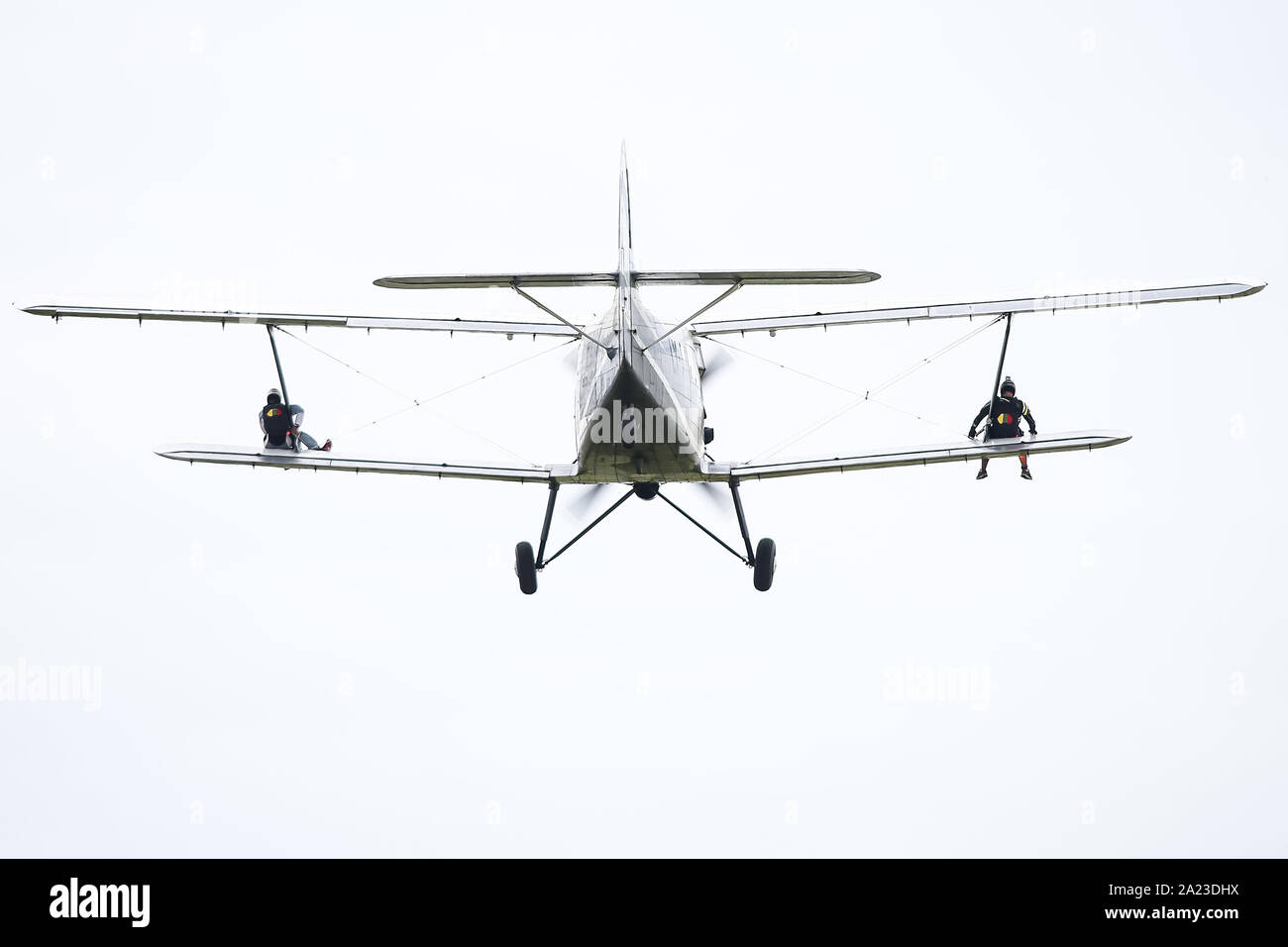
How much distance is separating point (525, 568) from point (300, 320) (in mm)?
4784

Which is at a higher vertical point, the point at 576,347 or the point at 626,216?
the point at 626,216

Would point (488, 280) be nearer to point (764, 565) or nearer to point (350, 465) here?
point (350, 465)

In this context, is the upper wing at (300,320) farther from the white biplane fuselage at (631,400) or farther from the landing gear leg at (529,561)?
the landing gear leg at (529,561)

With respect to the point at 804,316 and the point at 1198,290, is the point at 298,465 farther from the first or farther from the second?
the point at 1198,290

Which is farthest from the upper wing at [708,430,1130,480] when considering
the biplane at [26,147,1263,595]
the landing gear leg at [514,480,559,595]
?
the landing gear leg at [514,480,559,595]

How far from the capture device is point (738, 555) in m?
25.8

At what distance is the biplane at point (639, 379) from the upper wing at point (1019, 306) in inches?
0.6

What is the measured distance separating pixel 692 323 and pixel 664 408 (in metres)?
4.60

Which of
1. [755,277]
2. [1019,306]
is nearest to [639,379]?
[755,277]

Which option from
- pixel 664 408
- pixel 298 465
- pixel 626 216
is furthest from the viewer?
pixel 626 216

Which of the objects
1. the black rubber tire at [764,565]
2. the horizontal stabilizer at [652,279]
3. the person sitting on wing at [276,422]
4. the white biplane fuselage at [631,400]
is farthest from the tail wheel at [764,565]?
the person sitting on wing at [276,422]

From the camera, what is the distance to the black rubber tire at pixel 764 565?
25.4 m

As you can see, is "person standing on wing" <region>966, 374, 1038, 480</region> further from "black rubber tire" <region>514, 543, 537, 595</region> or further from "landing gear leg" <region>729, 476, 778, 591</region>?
"black rubber tire" <region>514, 543, 537, 595</region>

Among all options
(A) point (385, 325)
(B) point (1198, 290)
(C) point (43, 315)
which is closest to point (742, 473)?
(A) point (385, 325)
